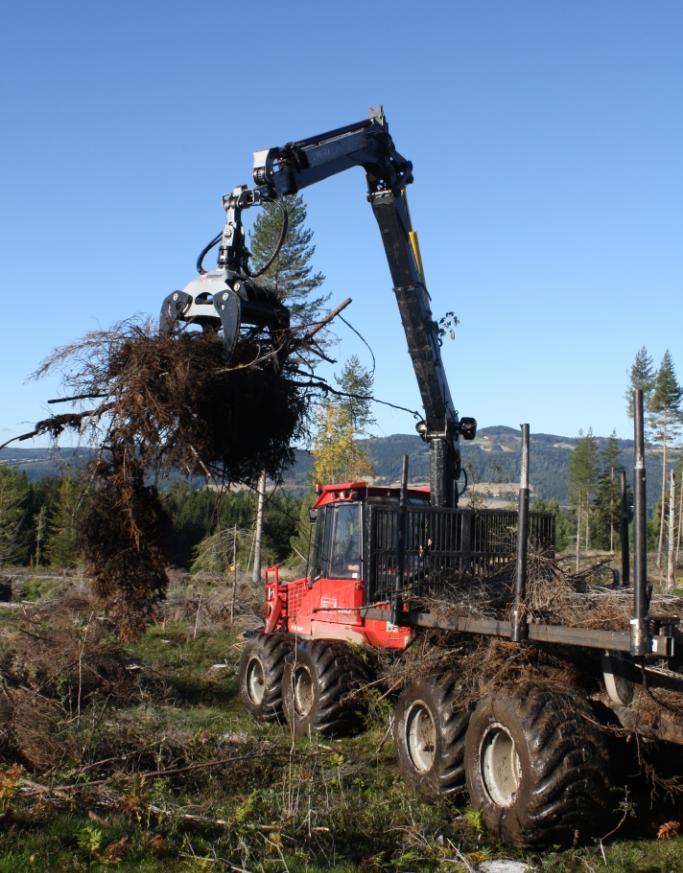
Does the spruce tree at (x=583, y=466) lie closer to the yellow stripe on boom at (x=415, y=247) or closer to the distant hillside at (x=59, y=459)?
the yellow stripe on boom at (x=415, y=247)

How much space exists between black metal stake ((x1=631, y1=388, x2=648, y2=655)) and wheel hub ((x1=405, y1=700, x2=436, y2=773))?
9.17 ft

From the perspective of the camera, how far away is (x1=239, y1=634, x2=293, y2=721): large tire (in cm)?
1152

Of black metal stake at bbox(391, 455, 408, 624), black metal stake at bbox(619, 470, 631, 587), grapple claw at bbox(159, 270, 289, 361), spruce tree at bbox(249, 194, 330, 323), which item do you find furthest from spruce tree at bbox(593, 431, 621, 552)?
grapple claw at bbox(159, 270, 289, 361)

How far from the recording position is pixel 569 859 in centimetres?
623

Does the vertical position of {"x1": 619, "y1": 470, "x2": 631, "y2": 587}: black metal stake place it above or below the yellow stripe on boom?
below

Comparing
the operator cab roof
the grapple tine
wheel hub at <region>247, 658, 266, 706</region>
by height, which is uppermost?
the grapple tine

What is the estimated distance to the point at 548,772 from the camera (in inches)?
247

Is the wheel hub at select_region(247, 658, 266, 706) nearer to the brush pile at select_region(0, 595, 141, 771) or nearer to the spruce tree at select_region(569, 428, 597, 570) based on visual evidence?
the brush pile at select_region(0, 595, 141, 771)

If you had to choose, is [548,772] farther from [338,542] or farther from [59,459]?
[338,542]

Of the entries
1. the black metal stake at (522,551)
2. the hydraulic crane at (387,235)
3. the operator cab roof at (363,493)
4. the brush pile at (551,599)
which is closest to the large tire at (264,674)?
the operator cab roof at (363,493)

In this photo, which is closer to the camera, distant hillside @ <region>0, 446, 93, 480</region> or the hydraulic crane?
distant hillside @ <region>0, 446, 93, 480</region>

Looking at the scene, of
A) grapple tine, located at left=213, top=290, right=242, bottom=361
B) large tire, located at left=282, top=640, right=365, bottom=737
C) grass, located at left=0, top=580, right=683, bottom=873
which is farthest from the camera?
large tire, located at left=282, top=640, right=365, bottom=737

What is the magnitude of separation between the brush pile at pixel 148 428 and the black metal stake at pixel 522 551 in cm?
249

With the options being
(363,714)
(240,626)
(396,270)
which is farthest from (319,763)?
(240,626)
